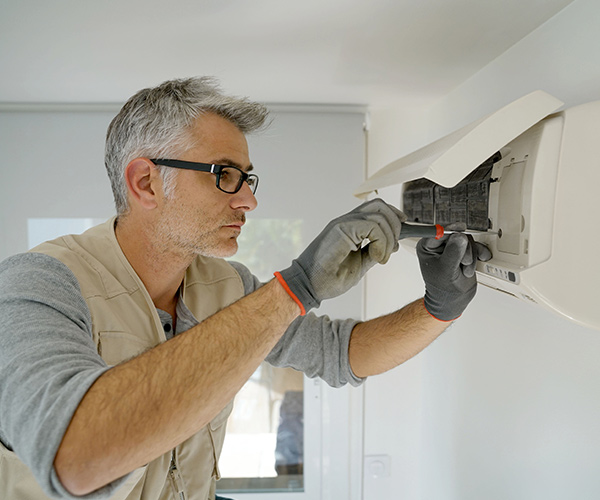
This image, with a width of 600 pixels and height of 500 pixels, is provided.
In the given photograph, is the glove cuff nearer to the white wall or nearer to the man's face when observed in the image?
the man's face

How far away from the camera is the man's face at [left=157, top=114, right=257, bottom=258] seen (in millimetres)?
1192

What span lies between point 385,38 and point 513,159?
1.83 ft

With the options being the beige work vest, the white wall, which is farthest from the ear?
the white wall

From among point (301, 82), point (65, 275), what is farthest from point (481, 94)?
point (65, 275)

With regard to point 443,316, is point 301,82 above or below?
above

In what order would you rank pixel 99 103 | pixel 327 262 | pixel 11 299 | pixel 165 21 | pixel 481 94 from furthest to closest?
pixel 99 103 < pixel 481 94 < pixel 165 21 < pixel 327 262 < pixel 11 299

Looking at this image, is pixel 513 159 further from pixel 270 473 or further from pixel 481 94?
pixel 270 473

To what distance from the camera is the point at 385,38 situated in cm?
128

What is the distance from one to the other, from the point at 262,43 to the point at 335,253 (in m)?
0.66

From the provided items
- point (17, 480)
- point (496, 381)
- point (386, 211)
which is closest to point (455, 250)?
point (386, 211)

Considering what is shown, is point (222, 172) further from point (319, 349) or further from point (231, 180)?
point (319, 349)

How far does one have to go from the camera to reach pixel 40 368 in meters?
0.74

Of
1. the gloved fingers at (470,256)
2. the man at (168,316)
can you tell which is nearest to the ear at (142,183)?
the man at (168,316)

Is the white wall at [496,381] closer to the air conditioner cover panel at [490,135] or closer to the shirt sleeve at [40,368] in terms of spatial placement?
the air conditioner cover panel at [490,135]
